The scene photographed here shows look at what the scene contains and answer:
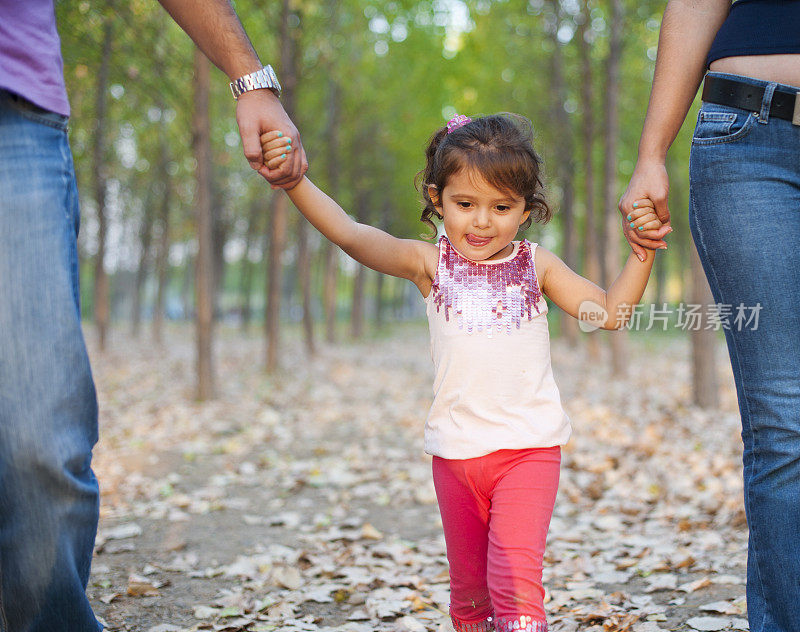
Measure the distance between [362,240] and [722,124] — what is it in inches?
43.5

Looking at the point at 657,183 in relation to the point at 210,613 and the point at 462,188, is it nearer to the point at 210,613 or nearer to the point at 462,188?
the point at 462,188

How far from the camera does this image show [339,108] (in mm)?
→ 18156

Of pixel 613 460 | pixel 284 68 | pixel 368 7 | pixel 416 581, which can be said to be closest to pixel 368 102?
pixel 368 7

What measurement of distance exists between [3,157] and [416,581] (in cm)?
267

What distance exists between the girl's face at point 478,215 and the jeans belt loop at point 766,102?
2.33 ft

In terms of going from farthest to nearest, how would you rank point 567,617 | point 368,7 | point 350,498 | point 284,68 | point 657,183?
point 368,7
point 284,68
point 350,498
point 567,617
point 657,183

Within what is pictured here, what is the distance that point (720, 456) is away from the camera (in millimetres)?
5832

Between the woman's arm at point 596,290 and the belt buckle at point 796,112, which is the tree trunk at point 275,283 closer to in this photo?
the woman's arm at point 596,290

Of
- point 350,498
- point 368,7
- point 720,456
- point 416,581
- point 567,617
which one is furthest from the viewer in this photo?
point 368,7

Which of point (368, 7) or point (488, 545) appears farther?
point (368, 7)

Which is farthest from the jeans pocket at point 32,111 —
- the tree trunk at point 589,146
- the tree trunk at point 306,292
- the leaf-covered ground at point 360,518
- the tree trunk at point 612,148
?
the tree trunk at point 306,292

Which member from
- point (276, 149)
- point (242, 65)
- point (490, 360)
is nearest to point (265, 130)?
point (276, 149)

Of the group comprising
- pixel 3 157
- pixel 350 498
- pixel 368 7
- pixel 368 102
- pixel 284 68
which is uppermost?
pixel 368 7

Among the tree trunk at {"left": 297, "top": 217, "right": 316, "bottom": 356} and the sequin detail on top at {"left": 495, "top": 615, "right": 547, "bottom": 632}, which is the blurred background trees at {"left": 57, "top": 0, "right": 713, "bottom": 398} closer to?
the tree trunk at {"left": 297, "top": 217, "right": 316, "bottom": 356}
